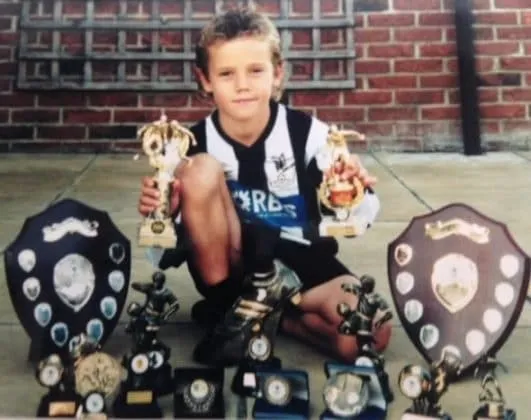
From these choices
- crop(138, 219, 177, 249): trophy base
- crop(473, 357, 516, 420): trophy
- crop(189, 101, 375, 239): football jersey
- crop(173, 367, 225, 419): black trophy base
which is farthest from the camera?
crop(189, 101, 375, 239): football jersey

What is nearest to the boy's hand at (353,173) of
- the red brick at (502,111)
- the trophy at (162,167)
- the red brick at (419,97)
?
the trophy at (162,167)

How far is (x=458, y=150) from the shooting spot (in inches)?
156

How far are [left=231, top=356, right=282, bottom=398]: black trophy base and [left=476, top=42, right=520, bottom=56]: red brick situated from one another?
280 centimetres

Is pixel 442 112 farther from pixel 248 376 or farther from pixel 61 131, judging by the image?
pixel 248 376

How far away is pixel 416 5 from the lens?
3930 mm

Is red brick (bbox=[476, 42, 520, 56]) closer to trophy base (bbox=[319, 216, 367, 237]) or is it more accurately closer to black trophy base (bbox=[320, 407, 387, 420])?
trophy base (bbox=[319, 216, 367, 237])

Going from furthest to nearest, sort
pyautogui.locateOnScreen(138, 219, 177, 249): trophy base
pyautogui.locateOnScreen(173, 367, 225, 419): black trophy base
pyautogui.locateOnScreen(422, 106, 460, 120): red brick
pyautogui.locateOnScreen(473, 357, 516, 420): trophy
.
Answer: pyautogui.locateOnScreen(422, 106, 460, 120): red brick, pyautogui.locateOnScreen(138, 219, 177, 249): trophy base, pyautogui.locateOnScreen(173, 367, 225, 419): black trophy base, pyautogui.locateOnScreen(473, 357, 516, 420): trophy

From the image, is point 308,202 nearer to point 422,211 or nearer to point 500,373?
point 500,373

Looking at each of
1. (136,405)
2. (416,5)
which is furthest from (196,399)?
(416,5)

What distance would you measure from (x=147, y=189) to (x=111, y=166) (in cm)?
215

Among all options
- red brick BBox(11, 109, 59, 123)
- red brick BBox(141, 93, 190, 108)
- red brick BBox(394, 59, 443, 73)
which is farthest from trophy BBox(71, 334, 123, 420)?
red brick BBox(394, 59, 443, 73)

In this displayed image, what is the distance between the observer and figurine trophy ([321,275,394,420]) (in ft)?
4.30

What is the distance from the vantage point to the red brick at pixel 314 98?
391cm

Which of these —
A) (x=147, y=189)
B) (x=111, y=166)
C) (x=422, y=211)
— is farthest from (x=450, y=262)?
(x=111, y=166)
